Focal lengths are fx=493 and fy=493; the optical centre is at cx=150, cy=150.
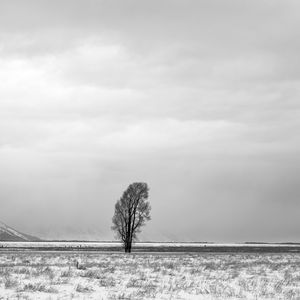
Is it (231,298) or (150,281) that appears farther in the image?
(150,281)

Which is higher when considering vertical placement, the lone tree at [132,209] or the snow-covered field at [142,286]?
the lone tree at [132,209]

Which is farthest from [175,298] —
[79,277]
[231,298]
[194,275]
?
[194,275]

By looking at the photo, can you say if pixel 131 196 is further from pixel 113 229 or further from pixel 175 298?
pixel 175 298

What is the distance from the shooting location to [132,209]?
67.8 metres

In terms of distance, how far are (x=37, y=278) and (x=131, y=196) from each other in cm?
4533

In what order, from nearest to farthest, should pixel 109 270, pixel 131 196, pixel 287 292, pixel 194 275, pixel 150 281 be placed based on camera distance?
1. pixel 287 292
2. pixel 150 281
3. pixel 194 275
4. pixel 109 270
5. pixel 131 196

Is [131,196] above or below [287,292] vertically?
above

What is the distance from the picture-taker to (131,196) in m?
67.6

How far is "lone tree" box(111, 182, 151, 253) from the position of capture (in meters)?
67.4

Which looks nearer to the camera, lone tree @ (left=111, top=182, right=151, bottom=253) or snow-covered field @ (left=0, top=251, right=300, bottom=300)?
snow-covered field @ (left=0, top=251, right=300, bottom=300)

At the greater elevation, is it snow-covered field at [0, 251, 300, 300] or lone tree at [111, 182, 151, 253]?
lone tree at [111, 182, 151, 253]

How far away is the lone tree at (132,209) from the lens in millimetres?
67438

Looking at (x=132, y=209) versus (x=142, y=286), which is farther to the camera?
(x=132, y=209)

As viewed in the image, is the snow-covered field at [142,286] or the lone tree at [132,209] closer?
the snow-covered field at [142,286]
